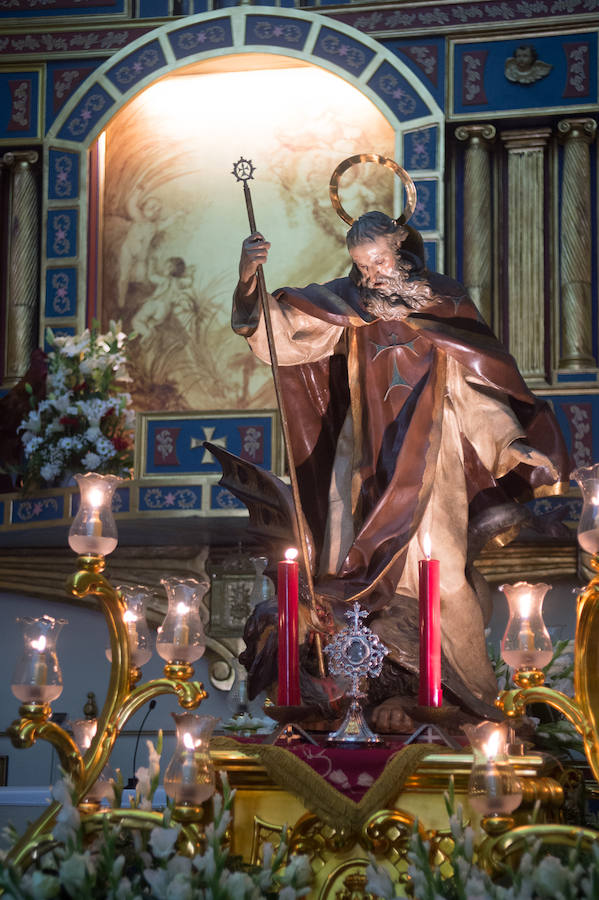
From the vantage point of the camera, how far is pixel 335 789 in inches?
133

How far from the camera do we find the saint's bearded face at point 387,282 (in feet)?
15.4

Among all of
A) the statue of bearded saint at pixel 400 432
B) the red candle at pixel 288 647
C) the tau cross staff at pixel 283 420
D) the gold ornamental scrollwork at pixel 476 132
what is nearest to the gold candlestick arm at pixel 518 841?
the red candle at pixel 288 647

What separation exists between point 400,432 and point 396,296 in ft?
1.50

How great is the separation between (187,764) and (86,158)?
5164mm

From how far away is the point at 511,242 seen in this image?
743 centimetres

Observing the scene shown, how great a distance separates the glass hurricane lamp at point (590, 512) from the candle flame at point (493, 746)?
0.51 metres

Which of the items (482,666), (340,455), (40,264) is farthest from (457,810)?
(40,264)

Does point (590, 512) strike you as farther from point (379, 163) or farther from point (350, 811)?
point (379, 163)

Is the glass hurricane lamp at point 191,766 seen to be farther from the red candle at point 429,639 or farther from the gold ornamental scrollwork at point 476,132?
the gold ornamental scrollwork at point 476,132

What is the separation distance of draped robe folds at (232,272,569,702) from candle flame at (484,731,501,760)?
1.31 metres

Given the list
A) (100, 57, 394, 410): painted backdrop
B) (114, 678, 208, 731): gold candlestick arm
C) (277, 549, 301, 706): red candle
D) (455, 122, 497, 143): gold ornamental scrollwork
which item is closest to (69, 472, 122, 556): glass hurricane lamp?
(114, 678, 208, 731): gold candlestick arm

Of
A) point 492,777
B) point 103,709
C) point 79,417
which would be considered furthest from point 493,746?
point 79,417

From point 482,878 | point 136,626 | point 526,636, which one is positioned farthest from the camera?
point 136,626

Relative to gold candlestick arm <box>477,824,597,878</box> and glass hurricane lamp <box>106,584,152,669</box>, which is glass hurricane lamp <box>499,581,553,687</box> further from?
glass hurricane lamp <box>106,584,152,669</box>
